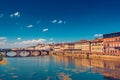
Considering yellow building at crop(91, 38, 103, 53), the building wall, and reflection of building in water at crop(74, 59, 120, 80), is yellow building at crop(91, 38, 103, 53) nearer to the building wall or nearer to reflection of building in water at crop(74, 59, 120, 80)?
the building wall

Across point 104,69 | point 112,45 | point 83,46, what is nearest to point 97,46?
point 112,45

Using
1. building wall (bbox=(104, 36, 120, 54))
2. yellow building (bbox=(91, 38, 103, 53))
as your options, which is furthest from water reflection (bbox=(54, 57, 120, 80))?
yellow building (bbox=(91, 38, 103, 53))

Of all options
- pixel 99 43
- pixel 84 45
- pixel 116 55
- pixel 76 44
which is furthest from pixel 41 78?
pixel 76 44

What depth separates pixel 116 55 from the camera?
10050 centimetres

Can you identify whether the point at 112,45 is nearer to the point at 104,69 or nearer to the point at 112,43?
the point at 112,43

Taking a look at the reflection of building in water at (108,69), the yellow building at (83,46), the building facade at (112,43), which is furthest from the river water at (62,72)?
the yellow building at (83,46)

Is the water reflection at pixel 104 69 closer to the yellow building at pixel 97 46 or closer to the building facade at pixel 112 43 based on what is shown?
the building facade at pixel 112 43

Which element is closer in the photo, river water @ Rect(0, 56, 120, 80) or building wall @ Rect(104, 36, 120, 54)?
river water @ Rect(0, 56, 120, 80)

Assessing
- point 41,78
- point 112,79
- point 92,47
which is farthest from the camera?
point 92,47

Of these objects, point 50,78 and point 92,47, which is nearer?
point 50,78

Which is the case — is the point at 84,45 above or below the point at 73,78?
above

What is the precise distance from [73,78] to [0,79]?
1714cm

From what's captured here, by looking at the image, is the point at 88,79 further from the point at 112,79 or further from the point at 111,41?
the point at 111,41

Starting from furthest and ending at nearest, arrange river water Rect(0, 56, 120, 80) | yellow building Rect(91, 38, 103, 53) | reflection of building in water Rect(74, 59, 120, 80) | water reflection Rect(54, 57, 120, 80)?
1. yellow building Rect(91, 38, 103, 53)
2. water reflection Rect(54, 57, 120, 80)
3. reflection of building in water Rect(74, 59, 120, 80)
4. river water Rect(0, 56, 120, 80)
